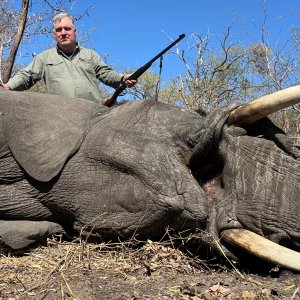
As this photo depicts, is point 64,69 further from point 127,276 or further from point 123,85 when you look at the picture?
point 127,276

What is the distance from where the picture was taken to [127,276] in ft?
10.9

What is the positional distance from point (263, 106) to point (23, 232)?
1.93 meters

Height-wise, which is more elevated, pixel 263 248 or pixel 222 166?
pixel 222 166

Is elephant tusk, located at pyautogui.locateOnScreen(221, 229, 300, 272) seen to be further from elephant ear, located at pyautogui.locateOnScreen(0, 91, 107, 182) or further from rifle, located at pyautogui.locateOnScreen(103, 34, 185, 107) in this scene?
rifle, located at pyautogui.locateOnScreen(103, 34, 185, 107)

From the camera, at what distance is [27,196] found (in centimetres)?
378

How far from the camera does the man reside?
540cm

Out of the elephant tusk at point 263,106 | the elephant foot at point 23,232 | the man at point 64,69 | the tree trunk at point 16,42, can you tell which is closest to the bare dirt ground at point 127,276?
the elephant foot at point 23,232

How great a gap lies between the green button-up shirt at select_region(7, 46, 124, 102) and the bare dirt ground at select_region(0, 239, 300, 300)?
6.92 ft

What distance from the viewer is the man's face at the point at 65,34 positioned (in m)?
5.39

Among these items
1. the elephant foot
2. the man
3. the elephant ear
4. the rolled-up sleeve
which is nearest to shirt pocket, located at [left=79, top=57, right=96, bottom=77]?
the man

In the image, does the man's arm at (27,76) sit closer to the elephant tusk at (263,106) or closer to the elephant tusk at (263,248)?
the elephant tusk at (263,106)

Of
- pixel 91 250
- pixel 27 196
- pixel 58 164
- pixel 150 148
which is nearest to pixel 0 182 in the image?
pixel 27 196

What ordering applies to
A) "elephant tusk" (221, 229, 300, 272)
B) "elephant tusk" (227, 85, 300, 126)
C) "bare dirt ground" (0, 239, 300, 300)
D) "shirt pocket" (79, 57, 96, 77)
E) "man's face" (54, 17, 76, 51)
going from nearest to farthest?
"bare dirt ground" (0, 239, 300, 300), "elephant tusk" (221, 229, 300, 272), "elephant tusk" (227, 85, 300, 126), "man's face" (54, 17, 76, 51), "shirt pocket" (79, 57, 96, 77)

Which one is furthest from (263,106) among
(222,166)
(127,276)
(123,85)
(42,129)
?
(123,85)
